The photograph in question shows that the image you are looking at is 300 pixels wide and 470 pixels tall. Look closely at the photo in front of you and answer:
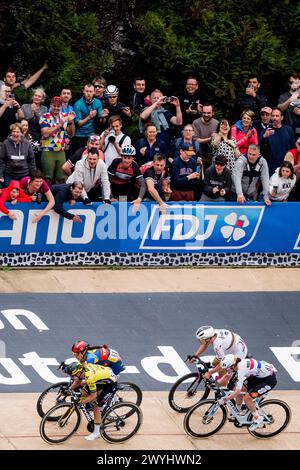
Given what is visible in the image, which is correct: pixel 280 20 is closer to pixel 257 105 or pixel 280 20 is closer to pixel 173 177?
pixel 257 105

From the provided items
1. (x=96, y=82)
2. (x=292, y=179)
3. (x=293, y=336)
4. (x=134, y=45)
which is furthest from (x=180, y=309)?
(x=134, y=45)

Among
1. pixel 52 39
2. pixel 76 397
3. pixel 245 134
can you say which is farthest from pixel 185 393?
pixel 52 39

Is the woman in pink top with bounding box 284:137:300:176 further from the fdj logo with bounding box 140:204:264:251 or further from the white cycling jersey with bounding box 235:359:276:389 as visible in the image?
the white cycling jersey with bounding box 235:359:276:389

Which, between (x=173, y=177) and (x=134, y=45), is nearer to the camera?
(x=173, y=177)

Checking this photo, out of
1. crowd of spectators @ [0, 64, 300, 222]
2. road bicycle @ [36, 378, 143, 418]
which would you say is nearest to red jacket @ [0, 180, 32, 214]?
crowd of spectators @ [0, 64, 300, 222]

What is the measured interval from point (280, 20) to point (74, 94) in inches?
194

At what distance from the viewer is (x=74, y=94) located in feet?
79.9

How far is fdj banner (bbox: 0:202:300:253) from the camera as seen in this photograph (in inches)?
832

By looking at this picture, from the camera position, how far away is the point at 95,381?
15.9m

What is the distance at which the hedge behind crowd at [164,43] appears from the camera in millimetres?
24016

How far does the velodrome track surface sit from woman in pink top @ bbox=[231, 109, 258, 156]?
245 cm
